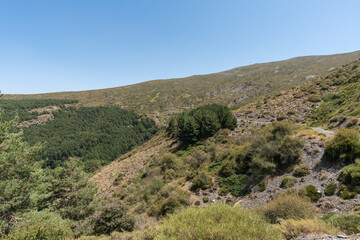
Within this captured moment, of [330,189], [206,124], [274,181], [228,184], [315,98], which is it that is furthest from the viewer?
[206,124]

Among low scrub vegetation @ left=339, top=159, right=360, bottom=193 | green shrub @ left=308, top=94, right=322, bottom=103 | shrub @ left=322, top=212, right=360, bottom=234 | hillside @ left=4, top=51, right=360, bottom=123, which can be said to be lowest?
low scrub vegetation @ left=339, top=159, right=360, bottom=193

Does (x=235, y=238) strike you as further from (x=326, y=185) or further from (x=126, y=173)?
(x=126, y=173)

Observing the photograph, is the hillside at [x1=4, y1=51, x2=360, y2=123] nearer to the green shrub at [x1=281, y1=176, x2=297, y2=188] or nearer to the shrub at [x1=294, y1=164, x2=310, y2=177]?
the shrub at [x1=294, y1=164, x2=310, y2=177]

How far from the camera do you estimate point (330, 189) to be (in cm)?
927

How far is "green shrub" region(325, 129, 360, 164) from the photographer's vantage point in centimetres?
1016

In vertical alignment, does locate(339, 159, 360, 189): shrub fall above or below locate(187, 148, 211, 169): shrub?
above

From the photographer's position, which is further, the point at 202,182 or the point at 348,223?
the point at 202,182

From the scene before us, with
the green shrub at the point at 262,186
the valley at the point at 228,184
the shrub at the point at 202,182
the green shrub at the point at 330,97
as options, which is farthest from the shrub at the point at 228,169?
the green shrub at the point at 330,97

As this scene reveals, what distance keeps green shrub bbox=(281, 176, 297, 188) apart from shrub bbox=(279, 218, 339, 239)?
680cm

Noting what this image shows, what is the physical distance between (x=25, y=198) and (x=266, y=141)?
20563 mm

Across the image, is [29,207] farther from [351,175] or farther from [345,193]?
[351,175]

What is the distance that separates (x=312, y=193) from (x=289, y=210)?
14.5 feet

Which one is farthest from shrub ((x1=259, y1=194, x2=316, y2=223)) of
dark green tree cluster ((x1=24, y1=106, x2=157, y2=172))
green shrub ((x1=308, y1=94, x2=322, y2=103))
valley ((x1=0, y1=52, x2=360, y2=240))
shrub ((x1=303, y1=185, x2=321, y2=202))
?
dark green tree cluster ((x1=24, y1=106, x2=157, y2=172))

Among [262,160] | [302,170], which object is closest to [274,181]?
[262,160]
